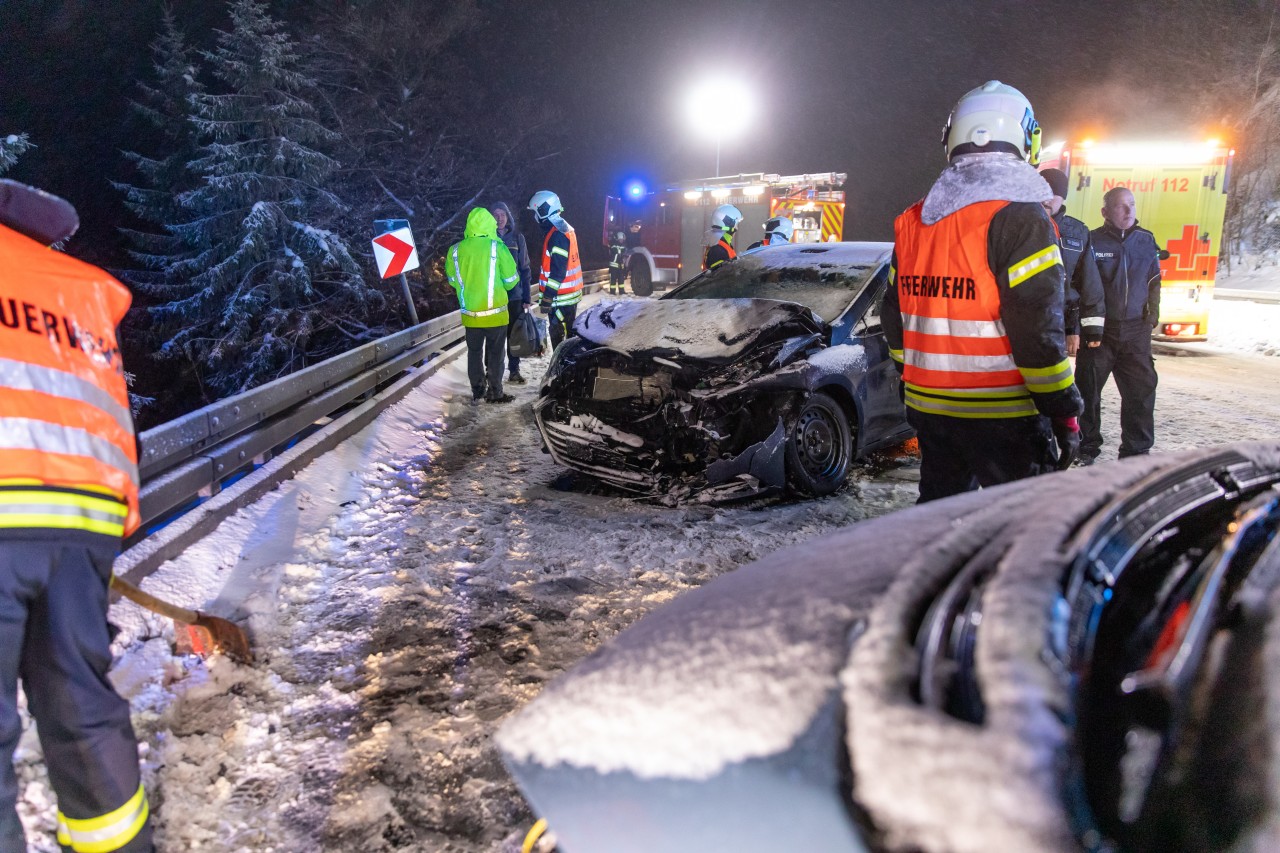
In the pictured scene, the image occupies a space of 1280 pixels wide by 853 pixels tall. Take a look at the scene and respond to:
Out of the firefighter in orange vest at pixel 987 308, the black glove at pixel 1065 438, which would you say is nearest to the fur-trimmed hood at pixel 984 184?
the firefighter in orange vest at pixel 987 308

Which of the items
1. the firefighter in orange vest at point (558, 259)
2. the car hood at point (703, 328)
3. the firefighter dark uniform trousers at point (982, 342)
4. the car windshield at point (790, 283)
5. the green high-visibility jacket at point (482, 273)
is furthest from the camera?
the firefighter in orange vest at point (558, 259)

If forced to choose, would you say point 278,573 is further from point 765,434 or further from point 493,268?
point 493,268

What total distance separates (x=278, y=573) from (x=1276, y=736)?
3632 mm

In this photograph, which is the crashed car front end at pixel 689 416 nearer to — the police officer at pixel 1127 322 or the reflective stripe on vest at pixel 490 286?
the police officer at pixel 1127 322

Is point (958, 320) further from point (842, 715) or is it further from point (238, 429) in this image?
point (238, 429)

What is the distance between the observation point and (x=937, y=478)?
328 centimetres

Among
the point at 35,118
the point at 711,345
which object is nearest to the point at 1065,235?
the point at 711,345

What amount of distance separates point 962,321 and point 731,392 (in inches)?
61.1

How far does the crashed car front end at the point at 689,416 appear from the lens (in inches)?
173

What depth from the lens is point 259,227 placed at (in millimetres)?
19047

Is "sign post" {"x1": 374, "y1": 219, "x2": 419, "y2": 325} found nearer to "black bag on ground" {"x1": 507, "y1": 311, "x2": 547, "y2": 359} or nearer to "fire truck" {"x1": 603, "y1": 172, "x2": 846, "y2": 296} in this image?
"black bag on ground" {"x1": 507, "y1": 311, "x2": 547, "y2": 359}

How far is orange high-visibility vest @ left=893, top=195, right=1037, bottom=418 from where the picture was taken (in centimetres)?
290

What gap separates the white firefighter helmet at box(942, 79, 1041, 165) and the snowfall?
2.08 metres

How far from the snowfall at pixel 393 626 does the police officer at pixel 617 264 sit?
48.4 feet
